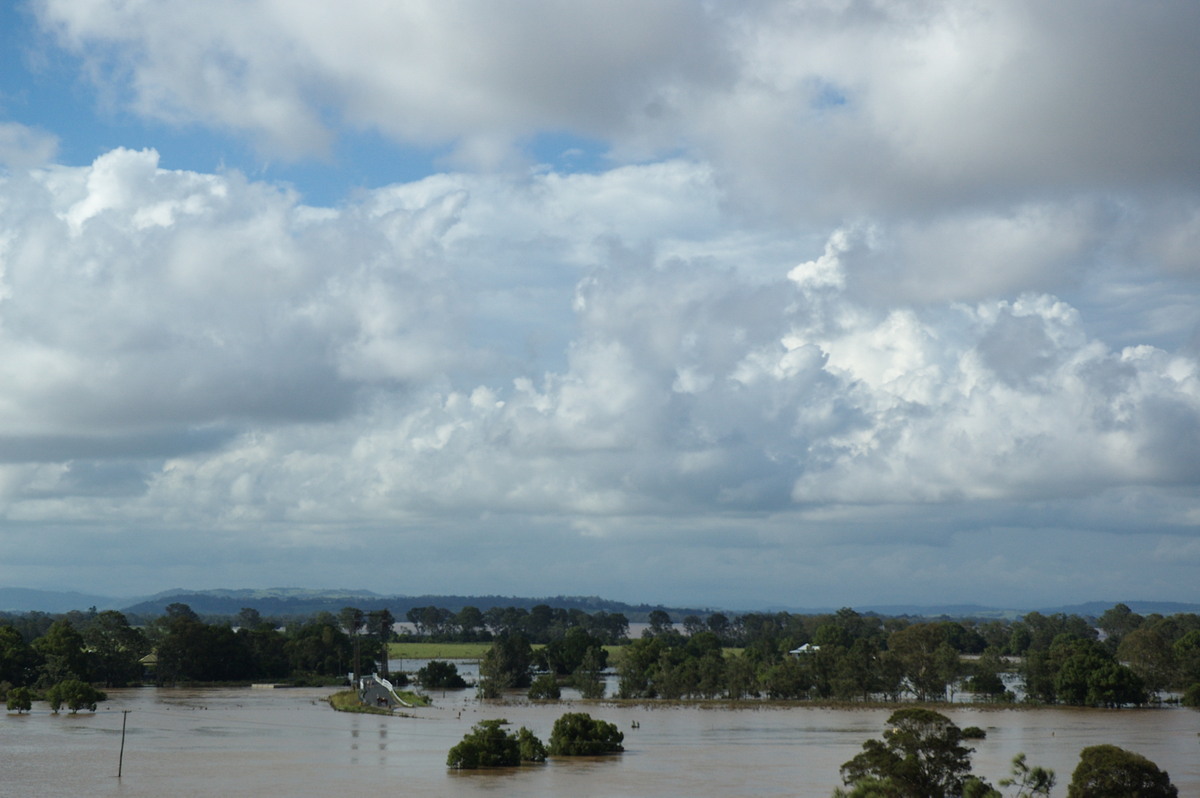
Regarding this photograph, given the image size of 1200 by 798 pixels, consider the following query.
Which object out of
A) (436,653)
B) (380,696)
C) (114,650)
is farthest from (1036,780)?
(436,653)

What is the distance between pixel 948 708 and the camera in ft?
309

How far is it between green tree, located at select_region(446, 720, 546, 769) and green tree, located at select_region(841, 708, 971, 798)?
20.2 meters

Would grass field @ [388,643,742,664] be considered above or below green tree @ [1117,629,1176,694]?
below

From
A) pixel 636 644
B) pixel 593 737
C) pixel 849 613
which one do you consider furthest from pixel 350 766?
pixel 849 613

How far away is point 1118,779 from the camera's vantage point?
1453 inches

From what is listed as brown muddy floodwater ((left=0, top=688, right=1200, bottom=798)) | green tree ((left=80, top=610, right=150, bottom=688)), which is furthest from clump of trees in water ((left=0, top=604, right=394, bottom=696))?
brown muddy floodwater ((left=0, top=688, right=1200, bottom=798))

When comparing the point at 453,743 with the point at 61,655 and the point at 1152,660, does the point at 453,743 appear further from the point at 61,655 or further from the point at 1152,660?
the point at 1152,660

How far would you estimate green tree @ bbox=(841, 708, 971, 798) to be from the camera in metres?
39.6

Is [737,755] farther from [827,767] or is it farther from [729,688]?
[729,688]

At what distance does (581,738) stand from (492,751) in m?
6.99

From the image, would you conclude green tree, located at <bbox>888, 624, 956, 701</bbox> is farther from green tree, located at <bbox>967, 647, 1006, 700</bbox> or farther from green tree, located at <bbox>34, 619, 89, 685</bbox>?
green tree, located at <bbox>34, 619, 89, 685</bbox>

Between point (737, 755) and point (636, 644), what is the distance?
55582 millimetres

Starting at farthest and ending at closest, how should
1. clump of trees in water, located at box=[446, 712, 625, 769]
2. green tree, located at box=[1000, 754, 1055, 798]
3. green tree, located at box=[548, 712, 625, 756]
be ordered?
green tree, located at box=[548, 712, 625, 756], clump of trees in water, located at box=[446, 712, 625, 769], green tree, located at box=[1000, 754, 1055, 798]

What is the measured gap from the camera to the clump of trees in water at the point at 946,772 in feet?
121
